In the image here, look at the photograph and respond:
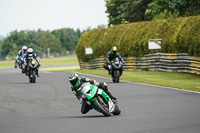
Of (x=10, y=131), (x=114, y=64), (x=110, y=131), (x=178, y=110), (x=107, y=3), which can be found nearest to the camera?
(x=110, y=131)

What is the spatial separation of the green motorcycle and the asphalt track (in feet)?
0.70

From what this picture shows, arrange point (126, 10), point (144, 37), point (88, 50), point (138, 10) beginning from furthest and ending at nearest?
point (126, 10) < point (138, 10) < point (88, 50) < point (144, 37)

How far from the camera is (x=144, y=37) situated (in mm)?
33719

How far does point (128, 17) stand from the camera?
5788 cm

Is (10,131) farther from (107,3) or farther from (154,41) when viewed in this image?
(107,3)

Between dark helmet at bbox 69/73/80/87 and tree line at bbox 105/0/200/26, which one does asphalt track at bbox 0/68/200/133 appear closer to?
dark helmet at bbox 69/73/80/87

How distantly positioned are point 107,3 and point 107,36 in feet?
66.5

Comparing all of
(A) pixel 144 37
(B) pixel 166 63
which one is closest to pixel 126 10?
(A) pixel 144 37

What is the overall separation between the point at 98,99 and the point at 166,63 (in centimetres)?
2006

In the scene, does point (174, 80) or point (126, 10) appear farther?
point (126, 10)

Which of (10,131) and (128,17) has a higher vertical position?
(128,17)

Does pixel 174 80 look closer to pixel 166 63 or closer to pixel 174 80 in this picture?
pixel 174 80

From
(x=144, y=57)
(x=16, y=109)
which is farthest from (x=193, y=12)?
(x=16, y=109)

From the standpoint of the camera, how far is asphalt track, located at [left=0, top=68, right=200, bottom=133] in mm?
9398
